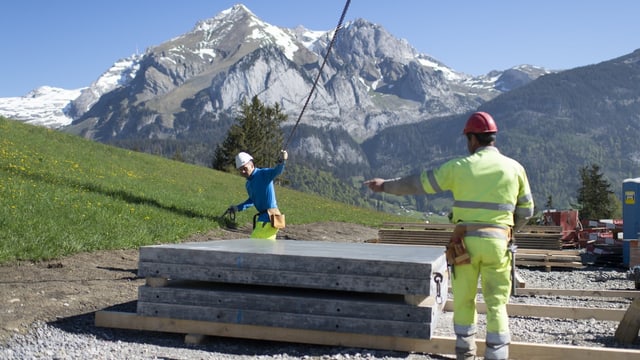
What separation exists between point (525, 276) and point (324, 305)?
37.0 ft

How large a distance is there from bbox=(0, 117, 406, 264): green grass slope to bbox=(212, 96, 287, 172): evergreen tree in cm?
3291

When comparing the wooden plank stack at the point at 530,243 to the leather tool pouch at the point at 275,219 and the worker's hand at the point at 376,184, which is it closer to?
the leather tool pouch at the point at 275,219

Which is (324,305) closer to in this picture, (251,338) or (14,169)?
(251,338)

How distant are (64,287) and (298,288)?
4266mm

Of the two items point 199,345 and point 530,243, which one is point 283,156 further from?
point 530,243

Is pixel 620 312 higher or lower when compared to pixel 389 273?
lower

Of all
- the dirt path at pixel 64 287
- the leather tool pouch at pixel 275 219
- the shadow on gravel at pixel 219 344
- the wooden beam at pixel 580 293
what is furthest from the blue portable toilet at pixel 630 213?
the dirt path at pixel 64 287

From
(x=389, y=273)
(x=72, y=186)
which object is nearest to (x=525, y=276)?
(x=389, y=273)

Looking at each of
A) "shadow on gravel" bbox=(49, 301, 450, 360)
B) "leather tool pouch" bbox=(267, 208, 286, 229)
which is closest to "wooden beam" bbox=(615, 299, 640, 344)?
"shadow on gravel" bbox=(49, 301, 450, 360)

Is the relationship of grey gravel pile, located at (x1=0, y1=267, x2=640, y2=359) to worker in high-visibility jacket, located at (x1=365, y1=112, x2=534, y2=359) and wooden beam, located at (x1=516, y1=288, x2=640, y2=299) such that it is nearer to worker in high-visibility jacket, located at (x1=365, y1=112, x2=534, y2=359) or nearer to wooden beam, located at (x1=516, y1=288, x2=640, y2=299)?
worker in high-visibility jacket, located at (x1=365, y1=112, x2=534, y2=359)

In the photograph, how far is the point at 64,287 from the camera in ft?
31.3

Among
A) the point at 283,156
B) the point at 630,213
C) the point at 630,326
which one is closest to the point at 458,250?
the point at 630,326

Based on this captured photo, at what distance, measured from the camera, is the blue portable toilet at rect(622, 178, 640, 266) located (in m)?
17.2

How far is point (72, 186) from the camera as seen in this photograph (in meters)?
18.6
